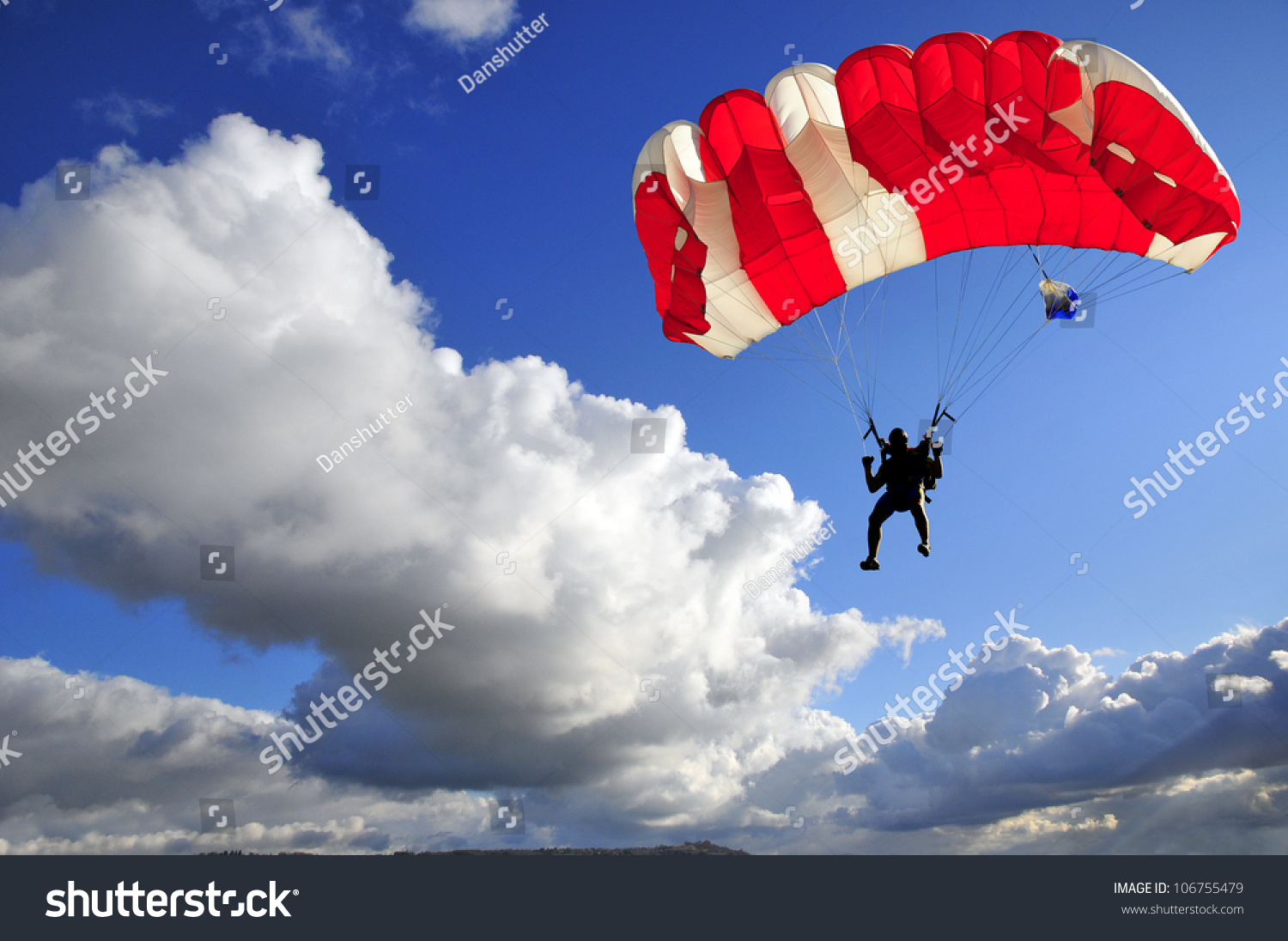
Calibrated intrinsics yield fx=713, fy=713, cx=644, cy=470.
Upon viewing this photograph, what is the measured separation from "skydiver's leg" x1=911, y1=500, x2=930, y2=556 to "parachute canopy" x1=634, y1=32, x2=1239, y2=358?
16.2 ft

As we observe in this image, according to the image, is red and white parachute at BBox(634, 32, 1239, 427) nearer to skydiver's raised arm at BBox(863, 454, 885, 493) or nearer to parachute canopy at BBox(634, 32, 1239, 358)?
parachute canopy at BBox(634, 32, 1239, 358)

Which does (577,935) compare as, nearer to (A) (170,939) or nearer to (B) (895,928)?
(B) (895,928)

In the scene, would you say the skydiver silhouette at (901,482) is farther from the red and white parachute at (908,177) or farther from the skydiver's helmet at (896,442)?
the red and white parachute at (908,177)

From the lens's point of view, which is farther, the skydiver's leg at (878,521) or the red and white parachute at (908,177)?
the skydiver's leg at (878,521)

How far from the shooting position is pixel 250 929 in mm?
51250

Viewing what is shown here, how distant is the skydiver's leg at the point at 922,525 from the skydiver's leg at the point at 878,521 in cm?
39

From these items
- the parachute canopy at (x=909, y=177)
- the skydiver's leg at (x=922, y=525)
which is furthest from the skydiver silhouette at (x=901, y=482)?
the parachute canopy at (x=909, y=177)

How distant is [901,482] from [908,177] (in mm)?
5354

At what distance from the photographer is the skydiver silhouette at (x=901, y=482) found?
1163cm

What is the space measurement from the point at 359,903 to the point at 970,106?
65.0 m

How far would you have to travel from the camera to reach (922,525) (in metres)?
11.8

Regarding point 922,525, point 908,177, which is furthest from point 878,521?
point 908,177

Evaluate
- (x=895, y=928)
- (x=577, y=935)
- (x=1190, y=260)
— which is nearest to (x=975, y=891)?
(x=895, y=928)

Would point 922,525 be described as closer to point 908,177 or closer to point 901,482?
point 901,482
